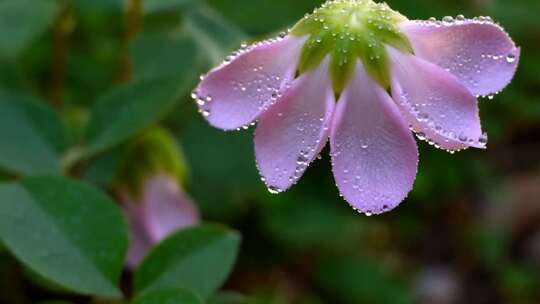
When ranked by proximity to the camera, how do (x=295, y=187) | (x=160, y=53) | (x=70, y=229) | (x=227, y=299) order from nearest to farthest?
(x=70, y=229), (x=227, y=299), (x=160, y=53), (x=295, y=187)

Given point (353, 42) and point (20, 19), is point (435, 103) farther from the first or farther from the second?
point (20, 19)

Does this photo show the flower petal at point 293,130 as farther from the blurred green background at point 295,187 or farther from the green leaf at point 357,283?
the green leaf at point 357,283

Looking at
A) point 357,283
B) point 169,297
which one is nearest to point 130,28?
point 169,297

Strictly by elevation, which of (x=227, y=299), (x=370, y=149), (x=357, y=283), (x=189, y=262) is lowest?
(x=357, y=283)

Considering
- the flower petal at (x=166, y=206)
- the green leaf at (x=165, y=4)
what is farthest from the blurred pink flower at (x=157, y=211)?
the green leaf at (x=165, y=4)

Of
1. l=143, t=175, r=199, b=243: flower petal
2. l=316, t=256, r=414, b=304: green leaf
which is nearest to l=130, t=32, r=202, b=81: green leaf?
l=143, t=175, r=199, b=243: flower petal

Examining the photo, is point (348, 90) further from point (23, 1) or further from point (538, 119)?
point (538, 119)

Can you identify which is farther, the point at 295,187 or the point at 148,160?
the point at 295,187

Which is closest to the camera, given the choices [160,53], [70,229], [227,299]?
[70,229]
